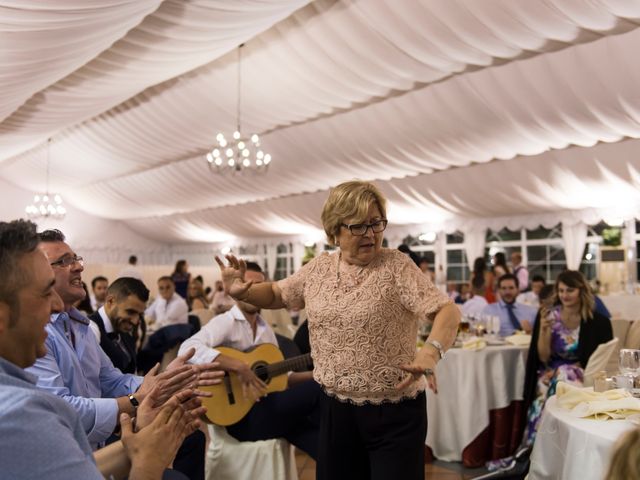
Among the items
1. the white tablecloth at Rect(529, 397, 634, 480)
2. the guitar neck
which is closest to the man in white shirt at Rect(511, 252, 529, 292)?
the guitar neck

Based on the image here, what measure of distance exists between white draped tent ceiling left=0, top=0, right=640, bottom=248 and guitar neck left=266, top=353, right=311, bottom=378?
11.7ft

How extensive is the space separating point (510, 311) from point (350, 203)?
4184mm

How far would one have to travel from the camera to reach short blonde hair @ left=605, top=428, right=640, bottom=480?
3.24 feet

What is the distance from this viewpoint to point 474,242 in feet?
49.8

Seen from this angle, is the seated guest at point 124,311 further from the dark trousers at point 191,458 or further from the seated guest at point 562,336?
the seated guest at point 562,336

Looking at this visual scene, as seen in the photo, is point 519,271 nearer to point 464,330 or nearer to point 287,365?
point 464,330

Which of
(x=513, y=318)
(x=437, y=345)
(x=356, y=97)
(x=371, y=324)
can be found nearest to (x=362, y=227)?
(x=371, y=324)

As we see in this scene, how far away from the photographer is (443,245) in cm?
1627

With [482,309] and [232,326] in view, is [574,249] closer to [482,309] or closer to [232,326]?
[482,309]

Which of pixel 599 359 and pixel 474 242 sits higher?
pixel 474 242

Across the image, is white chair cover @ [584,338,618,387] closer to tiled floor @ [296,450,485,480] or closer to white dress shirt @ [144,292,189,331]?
tiled floor @ [296,450,485,480]

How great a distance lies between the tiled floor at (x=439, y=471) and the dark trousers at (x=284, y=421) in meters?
1.02

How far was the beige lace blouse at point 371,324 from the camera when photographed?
2096 mm

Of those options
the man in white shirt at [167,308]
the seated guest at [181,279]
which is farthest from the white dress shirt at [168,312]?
the seated guest at [181,279]
